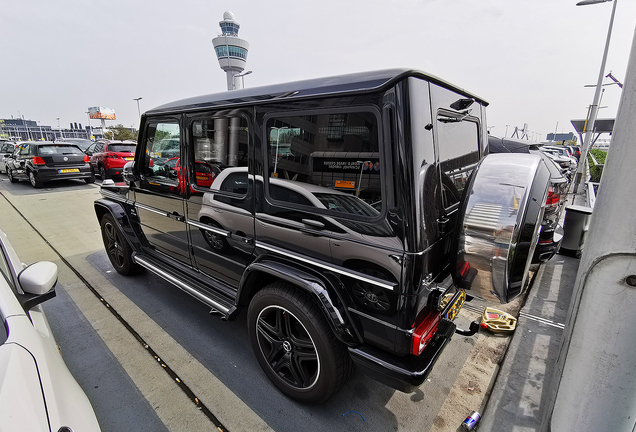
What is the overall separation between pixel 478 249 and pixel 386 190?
665 mm

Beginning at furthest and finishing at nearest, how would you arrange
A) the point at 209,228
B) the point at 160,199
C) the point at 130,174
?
the point at 130,174
the point at 160,199
the point at 209,228

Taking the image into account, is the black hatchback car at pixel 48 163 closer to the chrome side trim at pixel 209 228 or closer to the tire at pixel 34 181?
the tire at pixel 34 181

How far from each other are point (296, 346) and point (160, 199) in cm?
214

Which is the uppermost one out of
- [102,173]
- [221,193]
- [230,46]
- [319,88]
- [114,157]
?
[230,46]

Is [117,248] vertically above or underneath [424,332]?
underneath

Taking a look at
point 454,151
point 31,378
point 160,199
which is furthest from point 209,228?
point 454,151

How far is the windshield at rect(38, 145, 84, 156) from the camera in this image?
10404mm

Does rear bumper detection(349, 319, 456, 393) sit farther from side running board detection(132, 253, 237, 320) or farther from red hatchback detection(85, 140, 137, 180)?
red hatchback detection(85, 140, 137, 180)

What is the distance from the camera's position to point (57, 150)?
10.7 m

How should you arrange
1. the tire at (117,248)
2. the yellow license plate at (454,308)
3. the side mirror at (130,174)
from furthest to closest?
the tire at (117,248), the side mirror at (130,174), the yellow license plate at (454,308)

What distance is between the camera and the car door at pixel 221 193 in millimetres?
2324

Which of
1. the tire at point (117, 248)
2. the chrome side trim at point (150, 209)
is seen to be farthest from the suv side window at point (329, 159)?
the tire at point (117, 248)

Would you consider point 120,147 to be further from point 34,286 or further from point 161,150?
point 34,286

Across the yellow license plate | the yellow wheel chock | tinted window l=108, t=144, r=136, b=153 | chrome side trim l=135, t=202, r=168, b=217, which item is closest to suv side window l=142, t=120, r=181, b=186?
chrome side trim l=135, t=202, r=168, b=217
